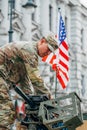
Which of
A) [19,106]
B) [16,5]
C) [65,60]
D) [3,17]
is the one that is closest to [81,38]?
[16,5]

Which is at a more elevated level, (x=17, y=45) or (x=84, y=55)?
(x=17, y=45)

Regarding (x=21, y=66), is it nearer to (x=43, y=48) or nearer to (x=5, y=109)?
(x=43, y=48)

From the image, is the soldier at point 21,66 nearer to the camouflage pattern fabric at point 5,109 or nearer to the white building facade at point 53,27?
the camouflage pattern fabric at point 5,109

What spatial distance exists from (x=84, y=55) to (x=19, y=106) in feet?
92.5

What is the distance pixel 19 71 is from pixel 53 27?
23369 millimetres

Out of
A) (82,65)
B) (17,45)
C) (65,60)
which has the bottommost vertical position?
(82,65)

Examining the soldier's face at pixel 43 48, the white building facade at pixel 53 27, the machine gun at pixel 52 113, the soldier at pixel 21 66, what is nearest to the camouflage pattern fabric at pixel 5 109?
the soldier at pixel 21 66

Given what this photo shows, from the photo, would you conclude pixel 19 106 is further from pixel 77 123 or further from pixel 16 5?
pixel 16 5

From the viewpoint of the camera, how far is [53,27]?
29094 mm

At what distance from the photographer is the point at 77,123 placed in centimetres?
511

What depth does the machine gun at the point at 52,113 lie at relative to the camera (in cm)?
509

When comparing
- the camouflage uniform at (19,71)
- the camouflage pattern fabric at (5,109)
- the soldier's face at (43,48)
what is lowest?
the camouflage pattern fabric at (5,109)

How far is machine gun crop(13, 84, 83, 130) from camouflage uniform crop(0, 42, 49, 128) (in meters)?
0.29

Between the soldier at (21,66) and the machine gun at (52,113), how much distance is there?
29 centimetres
